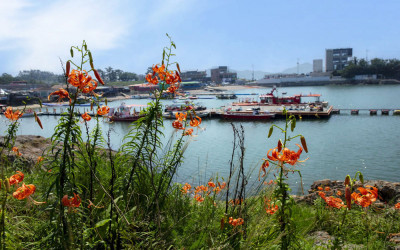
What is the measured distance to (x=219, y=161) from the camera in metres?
12.0

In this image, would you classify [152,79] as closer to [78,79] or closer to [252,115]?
[78,79]

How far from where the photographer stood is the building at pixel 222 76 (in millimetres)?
115863

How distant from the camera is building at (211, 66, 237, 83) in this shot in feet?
380

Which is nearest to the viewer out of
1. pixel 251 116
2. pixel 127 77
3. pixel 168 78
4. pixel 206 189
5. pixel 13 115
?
pixel 168 78

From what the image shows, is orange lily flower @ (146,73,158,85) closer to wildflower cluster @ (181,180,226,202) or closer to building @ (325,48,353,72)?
wildflower cluster @ (181,180,226,202)

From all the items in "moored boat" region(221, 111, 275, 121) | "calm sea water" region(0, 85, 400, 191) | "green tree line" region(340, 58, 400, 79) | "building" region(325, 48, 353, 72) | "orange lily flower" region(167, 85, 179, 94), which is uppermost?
"building" region(325, 48, 353, 72)

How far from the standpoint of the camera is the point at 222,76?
118375mm

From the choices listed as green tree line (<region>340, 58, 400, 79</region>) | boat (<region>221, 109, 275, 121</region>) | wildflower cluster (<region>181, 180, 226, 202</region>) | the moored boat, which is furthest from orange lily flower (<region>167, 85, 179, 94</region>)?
green tree line (<region>340, 58, 400, 79</region>)

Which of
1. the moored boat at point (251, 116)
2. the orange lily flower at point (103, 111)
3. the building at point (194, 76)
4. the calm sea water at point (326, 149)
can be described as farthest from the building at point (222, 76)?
the orange lily flower at point (103, 111)

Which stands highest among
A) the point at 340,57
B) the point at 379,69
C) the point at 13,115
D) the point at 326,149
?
the point at 340,57

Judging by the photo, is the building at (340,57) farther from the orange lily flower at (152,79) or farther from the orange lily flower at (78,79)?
the orange lily flower at (78,79)

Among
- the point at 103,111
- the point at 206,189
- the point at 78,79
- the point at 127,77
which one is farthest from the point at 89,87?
the point at 127,77

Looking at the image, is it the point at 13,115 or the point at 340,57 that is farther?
the point at 340,57

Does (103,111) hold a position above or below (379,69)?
below
